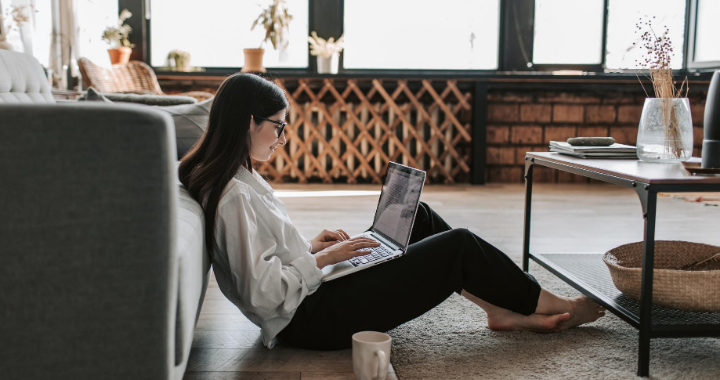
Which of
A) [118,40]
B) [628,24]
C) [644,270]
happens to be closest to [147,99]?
[644,270]

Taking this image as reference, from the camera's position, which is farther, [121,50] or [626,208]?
[121,50]

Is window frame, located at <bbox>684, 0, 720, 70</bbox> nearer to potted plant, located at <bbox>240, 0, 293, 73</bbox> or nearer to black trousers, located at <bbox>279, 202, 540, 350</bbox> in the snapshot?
potted plant, located at <bbox>240, 0, 293, 73</bbox>

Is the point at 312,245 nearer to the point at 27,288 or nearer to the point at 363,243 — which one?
the point at 363,243

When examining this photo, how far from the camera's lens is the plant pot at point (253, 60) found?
13.6 ft

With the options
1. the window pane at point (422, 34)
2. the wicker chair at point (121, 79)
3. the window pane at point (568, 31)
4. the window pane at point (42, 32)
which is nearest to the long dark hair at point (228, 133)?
the wicker chair at point (121, 79)

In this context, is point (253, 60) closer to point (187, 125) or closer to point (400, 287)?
point (187, 125)

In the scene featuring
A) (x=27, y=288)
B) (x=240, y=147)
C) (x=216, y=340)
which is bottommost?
(x=216, y=340)

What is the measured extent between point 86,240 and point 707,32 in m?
4.55

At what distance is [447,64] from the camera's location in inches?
178

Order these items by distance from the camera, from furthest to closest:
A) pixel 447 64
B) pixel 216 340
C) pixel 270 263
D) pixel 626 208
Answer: pixel 447 64, pixel 626 208, pixel 216 340, pixel 270 263

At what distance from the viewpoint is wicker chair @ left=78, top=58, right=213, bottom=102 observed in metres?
3.25

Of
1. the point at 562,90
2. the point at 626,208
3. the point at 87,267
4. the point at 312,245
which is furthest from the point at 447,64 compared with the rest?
the point at 87,267

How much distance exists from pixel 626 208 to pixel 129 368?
10.1 ft

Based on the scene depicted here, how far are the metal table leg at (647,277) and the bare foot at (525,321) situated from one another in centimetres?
20
